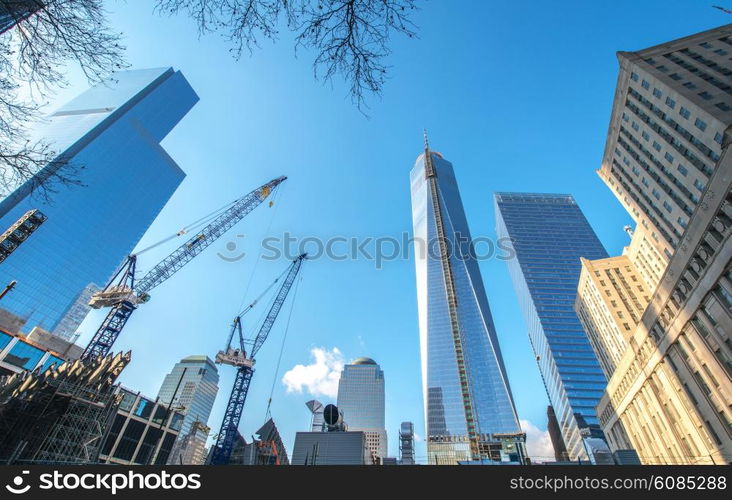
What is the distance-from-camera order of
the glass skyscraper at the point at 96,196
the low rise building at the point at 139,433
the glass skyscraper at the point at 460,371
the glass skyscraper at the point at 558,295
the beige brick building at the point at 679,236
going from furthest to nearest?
the glass skyscraper at the point at 460,371 → the glass skyscraper at the point at 558,295 → the glass skyscraper at the point at 96,196 → the low rise building at the point at 139,433 → the beige brick building at the point at 679,236

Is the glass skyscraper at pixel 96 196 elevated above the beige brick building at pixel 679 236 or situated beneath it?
elevated above

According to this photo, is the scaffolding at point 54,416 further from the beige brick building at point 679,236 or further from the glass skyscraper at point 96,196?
the beige brick building at point 679,236

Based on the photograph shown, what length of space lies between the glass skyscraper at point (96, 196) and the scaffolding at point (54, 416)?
198 ft

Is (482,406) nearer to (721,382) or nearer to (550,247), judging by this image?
(550,247)

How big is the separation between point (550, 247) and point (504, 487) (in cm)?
18318

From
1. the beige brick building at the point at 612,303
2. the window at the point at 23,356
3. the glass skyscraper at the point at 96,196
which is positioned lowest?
the window at the point at 23,356

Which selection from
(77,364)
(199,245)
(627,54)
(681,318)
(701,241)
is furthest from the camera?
(199,245)

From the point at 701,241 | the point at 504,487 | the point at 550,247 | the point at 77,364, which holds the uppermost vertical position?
the point at 550,247

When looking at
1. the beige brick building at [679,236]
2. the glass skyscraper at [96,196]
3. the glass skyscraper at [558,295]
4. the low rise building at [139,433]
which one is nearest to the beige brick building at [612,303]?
the beige brick building at [679,236]

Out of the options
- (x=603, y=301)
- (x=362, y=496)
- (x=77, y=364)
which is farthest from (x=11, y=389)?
(x=603, y=301)

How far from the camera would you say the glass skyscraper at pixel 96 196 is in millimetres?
97312

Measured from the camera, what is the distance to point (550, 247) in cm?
16450

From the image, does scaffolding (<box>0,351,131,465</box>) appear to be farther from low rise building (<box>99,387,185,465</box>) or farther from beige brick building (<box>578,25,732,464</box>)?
beige brick building (<box>578,25,732,464</box>)

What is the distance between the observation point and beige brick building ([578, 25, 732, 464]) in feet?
95.9
